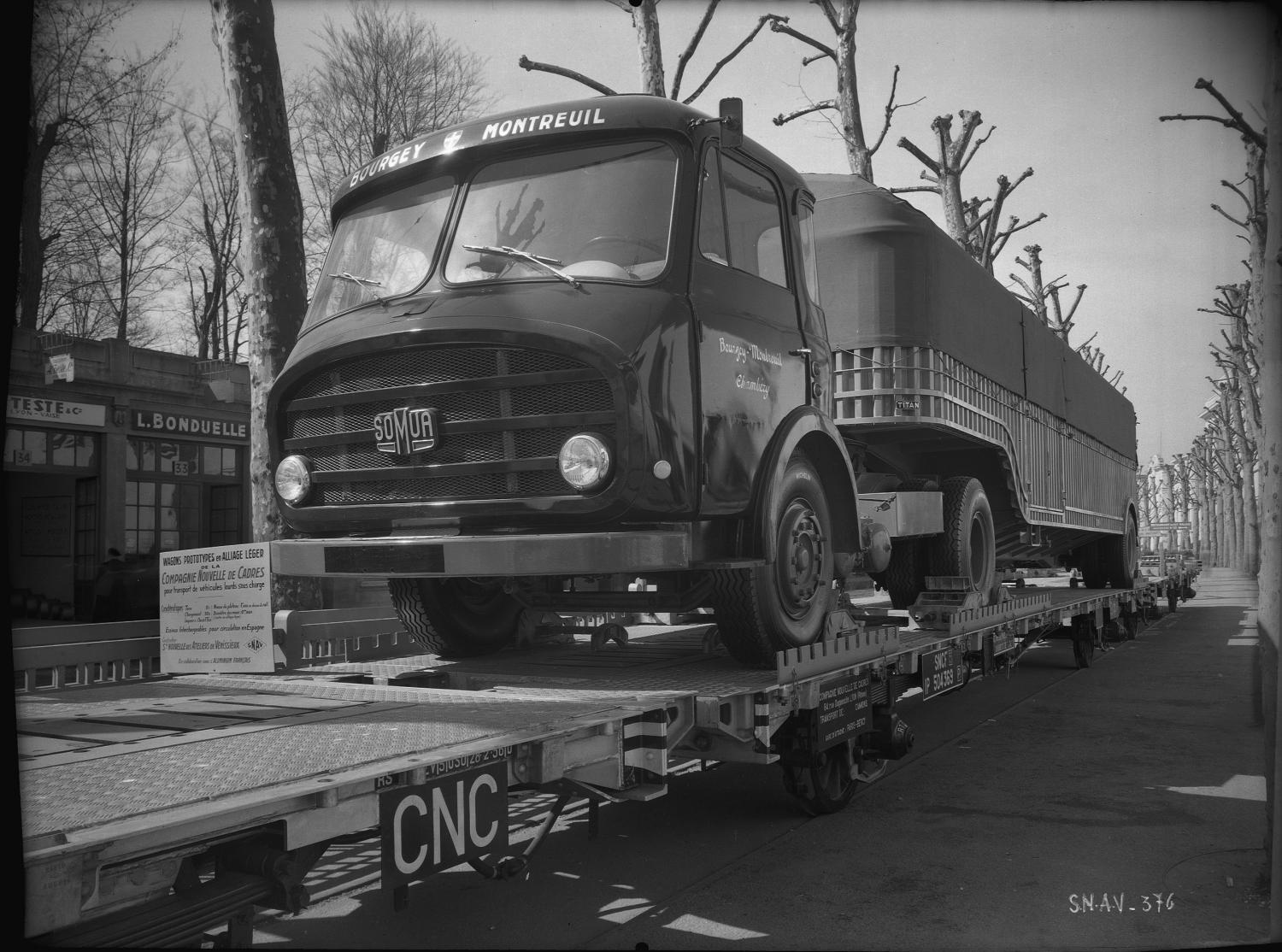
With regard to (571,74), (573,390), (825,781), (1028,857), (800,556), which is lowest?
(1028,857)

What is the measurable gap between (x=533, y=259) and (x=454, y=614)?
235 centimetres

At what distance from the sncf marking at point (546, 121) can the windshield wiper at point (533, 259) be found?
592mm

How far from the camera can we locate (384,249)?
17.7ft

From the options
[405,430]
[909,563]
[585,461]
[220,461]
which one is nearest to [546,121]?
[405,430]

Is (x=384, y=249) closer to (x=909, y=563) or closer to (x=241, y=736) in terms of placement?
(x=241, y=736)

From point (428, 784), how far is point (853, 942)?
2028 millimetres

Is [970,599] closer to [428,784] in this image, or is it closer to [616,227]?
[616,227]

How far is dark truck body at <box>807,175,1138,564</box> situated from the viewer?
7.90 m

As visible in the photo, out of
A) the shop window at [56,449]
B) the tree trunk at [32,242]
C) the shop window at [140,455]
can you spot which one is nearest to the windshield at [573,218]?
the tree trunk at [32,242]

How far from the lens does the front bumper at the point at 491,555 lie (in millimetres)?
4414

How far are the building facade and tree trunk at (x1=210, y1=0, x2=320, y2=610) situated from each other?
10425mm

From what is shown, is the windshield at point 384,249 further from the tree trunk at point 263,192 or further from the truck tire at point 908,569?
the truck tire at point 908,569

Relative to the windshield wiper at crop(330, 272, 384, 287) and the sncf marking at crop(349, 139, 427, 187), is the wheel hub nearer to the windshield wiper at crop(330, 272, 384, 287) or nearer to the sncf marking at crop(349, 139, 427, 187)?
the windshield wiper at crop(330, 272, 384, 287)

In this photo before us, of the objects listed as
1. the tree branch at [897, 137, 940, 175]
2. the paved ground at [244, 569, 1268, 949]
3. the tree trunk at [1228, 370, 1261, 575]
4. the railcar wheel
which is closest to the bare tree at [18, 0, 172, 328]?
the paved ground at [244, 569, 1268, 949]
